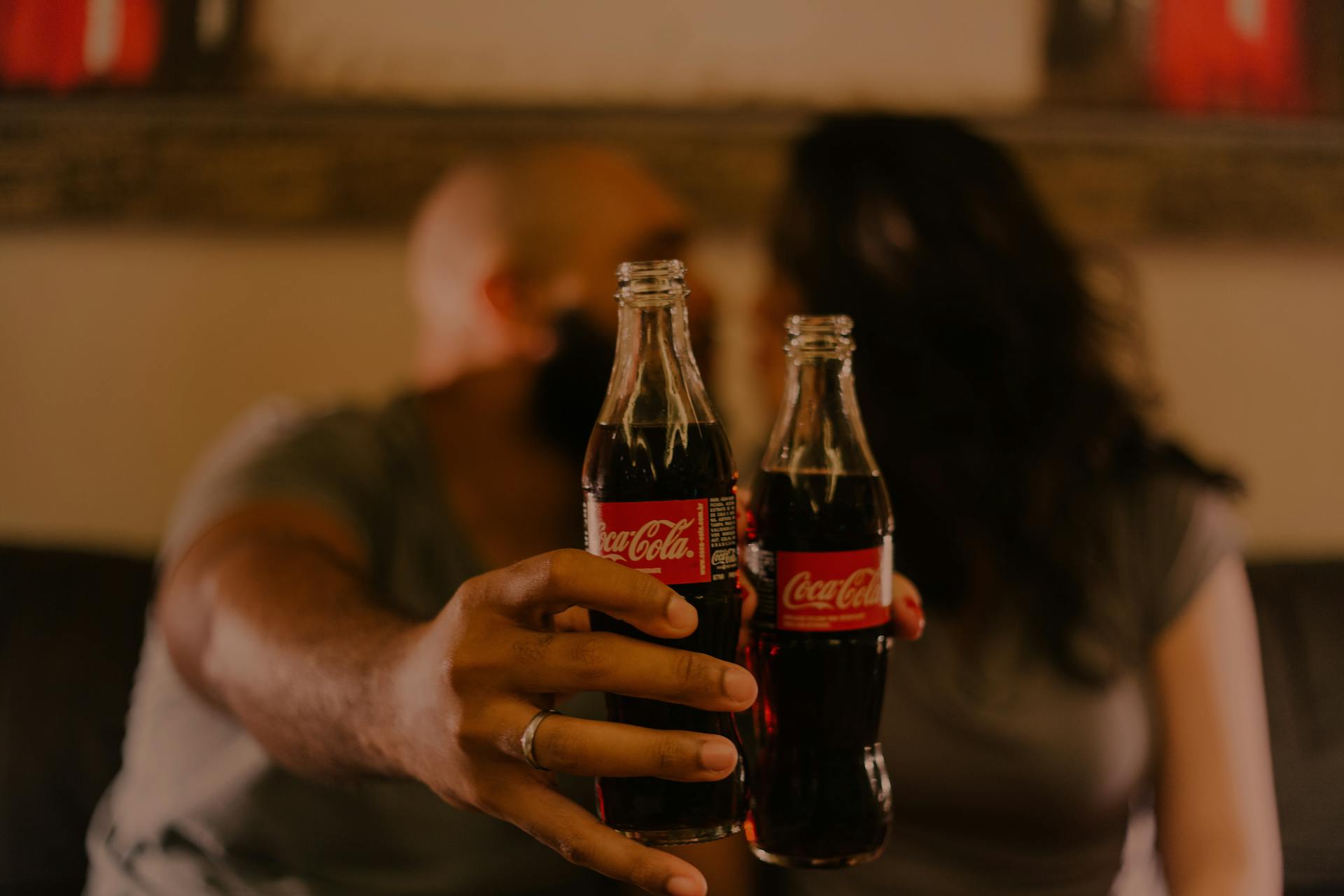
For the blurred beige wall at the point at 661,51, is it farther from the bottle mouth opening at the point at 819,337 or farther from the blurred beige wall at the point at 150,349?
the bottle mouth opening at the point at 819,337

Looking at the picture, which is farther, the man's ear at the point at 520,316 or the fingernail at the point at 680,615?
the man's ear at the point at 520,316

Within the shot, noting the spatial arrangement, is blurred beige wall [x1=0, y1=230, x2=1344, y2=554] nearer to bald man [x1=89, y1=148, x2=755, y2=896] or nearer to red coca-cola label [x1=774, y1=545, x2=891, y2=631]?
bald man [x1=89, y1=148, x2=755, y2=896]

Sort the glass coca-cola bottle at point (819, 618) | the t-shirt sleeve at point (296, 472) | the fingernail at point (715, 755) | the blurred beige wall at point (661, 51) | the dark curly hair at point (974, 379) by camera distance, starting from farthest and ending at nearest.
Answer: the blurred beige wall at point (661, 51) → the dark curly hair at point (974, 379) → the t-shirt sleeve at point (296, 472) → the glass coca-cola bottle at point (819, 618) → the fingernail at point (715, 755)

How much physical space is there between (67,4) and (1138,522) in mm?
1840

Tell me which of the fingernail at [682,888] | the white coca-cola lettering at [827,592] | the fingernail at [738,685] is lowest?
the fingernail at [682,888]

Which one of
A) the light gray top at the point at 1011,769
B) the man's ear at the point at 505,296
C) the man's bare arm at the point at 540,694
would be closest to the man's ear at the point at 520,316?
the man's ear at the point at 505,296

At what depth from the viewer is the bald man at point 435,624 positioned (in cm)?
58

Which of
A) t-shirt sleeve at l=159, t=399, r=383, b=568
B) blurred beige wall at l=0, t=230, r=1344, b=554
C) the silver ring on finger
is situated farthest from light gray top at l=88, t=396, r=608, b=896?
the silver ring on finger

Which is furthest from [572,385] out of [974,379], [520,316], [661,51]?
[661,51]

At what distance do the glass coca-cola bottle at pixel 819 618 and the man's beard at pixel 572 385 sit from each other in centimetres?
64

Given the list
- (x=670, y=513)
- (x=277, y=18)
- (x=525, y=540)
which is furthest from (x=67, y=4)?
(x=670, y=513)

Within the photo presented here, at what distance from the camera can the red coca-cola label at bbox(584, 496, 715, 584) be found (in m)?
0.61

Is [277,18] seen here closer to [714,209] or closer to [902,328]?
[714,209]

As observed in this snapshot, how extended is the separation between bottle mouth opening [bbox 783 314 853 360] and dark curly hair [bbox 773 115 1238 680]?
0.50m
